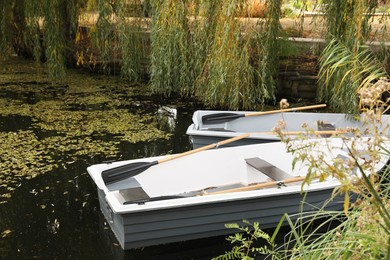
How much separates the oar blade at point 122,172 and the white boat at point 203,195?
2 cm

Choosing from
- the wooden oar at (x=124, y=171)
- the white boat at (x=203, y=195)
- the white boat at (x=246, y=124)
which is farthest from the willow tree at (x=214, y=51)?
the wooden oar at (x=124, y=171)

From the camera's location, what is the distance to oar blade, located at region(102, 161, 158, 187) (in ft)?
12.5

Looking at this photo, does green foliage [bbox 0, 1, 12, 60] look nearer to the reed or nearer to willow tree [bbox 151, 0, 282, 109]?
the reed

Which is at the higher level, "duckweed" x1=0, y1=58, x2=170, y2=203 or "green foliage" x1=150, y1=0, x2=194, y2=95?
"green foliage" x1=150, y1=0, x2=194, y2=95

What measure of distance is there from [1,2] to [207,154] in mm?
4856

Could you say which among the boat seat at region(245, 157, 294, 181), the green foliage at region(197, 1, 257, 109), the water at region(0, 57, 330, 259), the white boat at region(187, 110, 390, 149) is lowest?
the water at region(0, 57, 330, 259)

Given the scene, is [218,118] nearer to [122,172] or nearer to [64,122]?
[122,172]

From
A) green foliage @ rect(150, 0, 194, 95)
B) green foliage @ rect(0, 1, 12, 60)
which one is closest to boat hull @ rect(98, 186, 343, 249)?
green foliage @ rect(150, 0, 194, 95)

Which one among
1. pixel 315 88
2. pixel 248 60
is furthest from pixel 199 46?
pixel 315 88

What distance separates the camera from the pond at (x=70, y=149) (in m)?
3.66

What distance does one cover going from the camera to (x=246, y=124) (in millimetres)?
5453

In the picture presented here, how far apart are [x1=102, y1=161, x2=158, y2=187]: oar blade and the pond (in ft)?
1.15

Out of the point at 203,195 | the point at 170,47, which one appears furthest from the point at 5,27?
the point at 203,195

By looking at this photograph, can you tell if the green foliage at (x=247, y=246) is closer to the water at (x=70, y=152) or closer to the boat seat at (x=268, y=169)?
the water at (x=70, y=152)
